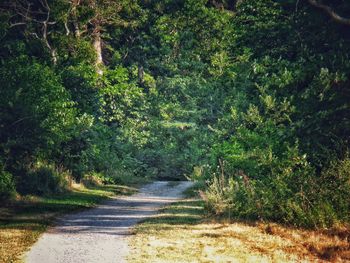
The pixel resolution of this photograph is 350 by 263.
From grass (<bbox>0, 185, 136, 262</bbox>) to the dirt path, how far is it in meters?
0.38

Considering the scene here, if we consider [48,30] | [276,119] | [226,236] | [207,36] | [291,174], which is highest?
[207,36]

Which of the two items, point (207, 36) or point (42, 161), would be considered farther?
point (207, 36)

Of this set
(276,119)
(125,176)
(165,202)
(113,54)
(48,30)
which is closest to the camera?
(276,119)

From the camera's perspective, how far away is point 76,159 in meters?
28.6

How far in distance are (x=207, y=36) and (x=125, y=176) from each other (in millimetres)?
23001

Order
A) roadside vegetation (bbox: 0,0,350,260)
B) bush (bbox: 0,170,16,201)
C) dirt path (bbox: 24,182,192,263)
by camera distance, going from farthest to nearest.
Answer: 1. bush (bbox: 0,170,16,201)
2. roadside vegetation (bbox: 0,0,350,260)
3. dirt path (bbox: 24,182,192,263)

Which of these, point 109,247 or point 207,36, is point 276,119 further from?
point 207,36

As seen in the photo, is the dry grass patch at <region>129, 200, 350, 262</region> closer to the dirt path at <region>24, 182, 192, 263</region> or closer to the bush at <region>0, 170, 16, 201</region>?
the dirt path at <region>24, 182, 192, 263</region>

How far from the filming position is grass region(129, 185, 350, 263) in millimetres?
12477

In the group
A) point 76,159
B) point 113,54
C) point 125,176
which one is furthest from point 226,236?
point 113,54

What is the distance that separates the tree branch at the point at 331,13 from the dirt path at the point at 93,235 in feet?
31.1

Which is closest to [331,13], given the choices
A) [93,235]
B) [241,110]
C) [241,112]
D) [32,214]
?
[241,112]

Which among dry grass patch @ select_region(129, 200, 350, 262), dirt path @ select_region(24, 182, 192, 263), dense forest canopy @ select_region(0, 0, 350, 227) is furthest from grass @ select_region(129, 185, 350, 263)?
dense forest canopy @ select_region(0, 0, 350, 227)

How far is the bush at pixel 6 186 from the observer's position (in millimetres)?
19500
